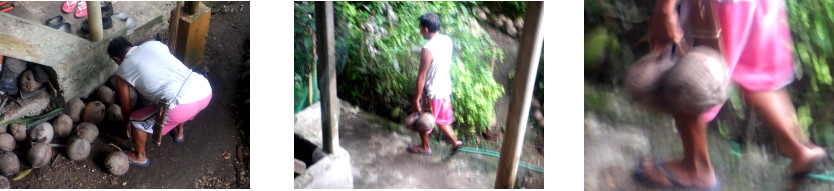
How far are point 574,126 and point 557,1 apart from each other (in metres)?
0.41

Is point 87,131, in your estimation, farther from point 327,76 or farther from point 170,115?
point 327,76

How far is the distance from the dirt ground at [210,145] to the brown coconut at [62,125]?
0.05 m

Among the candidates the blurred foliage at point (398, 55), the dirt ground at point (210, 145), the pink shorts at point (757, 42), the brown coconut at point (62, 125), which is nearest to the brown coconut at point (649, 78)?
the pink shorts at point (757, 42)

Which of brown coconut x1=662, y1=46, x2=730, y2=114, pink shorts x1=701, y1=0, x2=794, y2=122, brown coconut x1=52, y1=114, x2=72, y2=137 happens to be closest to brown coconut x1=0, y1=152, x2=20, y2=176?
brown coconut x1=52, y1=114, x2=72, y2=137

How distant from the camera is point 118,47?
1.93 m

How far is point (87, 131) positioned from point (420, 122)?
1088mm

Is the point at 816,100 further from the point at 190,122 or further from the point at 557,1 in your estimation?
the point at 190,122

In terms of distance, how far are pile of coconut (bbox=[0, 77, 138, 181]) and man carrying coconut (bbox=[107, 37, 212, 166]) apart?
0.13 feet

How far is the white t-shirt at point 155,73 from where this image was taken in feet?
6.25

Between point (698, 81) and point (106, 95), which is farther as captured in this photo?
point (106, 95)

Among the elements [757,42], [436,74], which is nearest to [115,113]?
[436,74]

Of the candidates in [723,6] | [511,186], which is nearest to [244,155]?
[511,186]

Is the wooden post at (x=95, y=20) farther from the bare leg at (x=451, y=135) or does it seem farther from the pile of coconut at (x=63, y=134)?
the bare leg at (x=451, y=135)

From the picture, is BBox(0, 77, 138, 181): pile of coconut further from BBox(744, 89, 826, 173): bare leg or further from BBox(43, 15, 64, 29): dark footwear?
BBox(744, 89, 826, 173): bare leg
